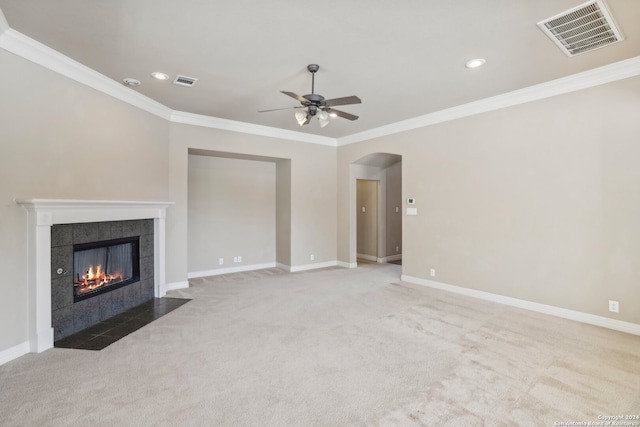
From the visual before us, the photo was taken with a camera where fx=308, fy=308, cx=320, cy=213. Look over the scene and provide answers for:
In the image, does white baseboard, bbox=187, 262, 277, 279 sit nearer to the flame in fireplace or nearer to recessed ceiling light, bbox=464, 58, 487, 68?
the flame in fireplace

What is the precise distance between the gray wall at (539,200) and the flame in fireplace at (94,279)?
4.72 metres

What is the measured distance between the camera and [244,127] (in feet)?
19.2

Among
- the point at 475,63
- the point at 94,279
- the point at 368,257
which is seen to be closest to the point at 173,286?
the point at 94,279

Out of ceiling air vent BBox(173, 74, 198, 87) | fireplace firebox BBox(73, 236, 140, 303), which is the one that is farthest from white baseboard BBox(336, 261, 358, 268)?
ceiling air vent BBox(173, 74, 198, 87)

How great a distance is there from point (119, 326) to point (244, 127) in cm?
383

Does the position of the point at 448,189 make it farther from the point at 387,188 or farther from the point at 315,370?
the point at 315,370

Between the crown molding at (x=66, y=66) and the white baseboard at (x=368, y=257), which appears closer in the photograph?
the crown molding at (x=66, y=66)

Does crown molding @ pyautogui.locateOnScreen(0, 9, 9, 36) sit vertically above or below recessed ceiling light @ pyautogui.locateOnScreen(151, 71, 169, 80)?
below

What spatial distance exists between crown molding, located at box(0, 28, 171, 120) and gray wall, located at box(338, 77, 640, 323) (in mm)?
4506

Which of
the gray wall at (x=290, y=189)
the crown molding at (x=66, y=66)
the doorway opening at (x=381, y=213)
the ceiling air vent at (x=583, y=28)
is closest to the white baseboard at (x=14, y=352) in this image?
the gray wall at (x=290, y=189)

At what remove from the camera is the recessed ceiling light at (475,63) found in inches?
130

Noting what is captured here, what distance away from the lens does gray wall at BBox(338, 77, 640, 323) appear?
3.47 metres

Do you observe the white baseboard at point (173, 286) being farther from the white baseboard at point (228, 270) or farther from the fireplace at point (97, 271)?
the white baseboard at point (228, 270)

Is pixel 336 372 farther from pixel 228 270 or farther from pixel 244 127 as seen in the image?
pixel 244 127
